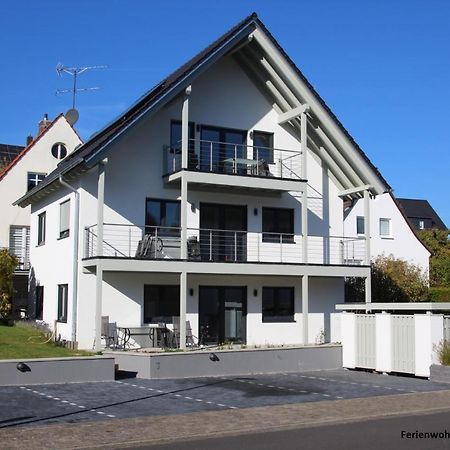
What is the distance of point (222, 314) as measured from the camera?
23.9 metres

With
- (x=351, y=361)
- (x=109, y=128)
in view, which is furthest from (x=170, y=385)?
(x=109, y=128)

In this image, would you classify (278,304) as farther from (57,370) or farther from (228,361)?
(57,370)

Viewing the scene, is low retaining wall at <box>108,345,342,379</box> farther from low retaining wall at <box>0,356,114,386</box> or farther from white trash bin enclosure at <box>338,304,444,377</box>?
low retaining wall at <box>0,356,114,386</box>

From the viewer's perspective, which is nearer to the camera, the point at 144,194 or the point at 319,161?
the point at 144,194

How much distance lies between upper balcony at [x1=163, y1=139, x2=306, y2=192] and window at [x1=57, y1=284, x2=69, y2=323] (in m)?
4.91

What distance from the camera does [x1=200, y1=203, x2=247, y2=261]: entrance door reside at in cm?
2395

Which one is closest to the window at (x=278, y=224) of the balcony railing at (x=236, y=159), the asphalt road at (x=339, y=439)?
the balcony railing at (x=236, y=159)

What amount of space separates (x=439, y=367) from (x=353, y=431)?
791cm

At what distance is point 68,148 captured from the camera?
3556 centimetres

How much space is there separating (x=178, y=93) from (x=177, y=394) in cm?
1021

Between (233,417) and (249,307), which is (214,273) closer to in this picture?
(249,307)

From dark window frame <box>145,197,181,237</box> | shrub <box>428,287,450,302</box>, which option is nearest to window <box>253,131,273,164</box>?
dark window frame <box>145,197,181,237</box>

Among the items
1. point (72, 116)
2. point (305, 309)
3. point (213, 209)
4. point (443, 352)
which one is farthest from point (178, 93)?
point (72, 116)

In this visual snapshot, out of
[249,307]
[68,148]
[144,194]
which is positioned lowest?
[249,307]
